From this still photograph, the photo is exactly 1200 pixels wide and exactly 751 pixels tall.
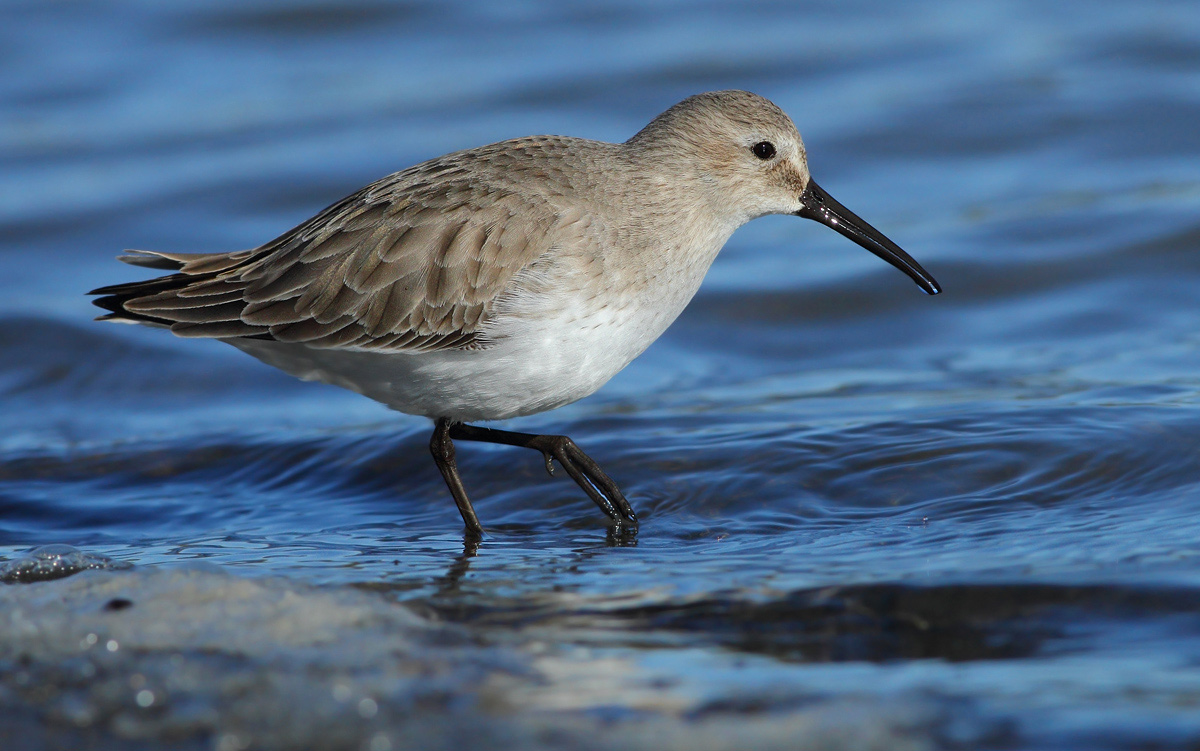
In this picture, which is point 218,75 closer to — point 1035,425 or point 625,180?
point 625,180

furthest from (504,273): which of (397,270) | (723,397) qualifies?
(723,397)

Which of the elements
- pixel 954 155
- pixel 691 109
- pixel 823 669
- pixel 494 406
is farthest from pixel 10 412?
pixel 954 155

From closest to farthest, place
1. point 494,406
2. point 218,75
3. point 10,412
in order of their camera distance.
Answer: point 494,406, point 10,412, point 218,75

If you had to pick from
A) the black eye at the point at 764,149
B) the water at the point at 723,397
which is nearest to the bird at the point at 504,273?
the black eye at the point at 764,149

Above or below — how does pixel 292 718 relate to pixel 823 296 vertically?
below

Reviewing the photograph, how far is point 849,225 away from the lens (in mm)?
6512

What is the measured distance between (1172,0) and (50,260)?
10.9 metres

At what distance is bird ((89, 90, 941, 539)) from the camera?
5594 millimetres

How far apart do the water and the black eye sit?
1418 mm

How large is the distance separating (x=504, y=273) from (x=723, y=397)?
8.49 feet

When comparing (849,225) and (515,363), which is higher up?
(849,225)

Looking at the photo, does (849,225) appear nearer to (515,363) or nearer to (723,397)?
(723,397)

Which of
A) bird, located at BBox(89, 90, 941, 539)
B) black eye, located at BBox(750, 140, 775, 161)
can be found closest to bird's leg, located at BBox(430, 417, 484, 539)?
bird, located at BBox(89, 90, 941, 539)

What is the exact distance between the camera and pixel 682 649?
4.09 meters
